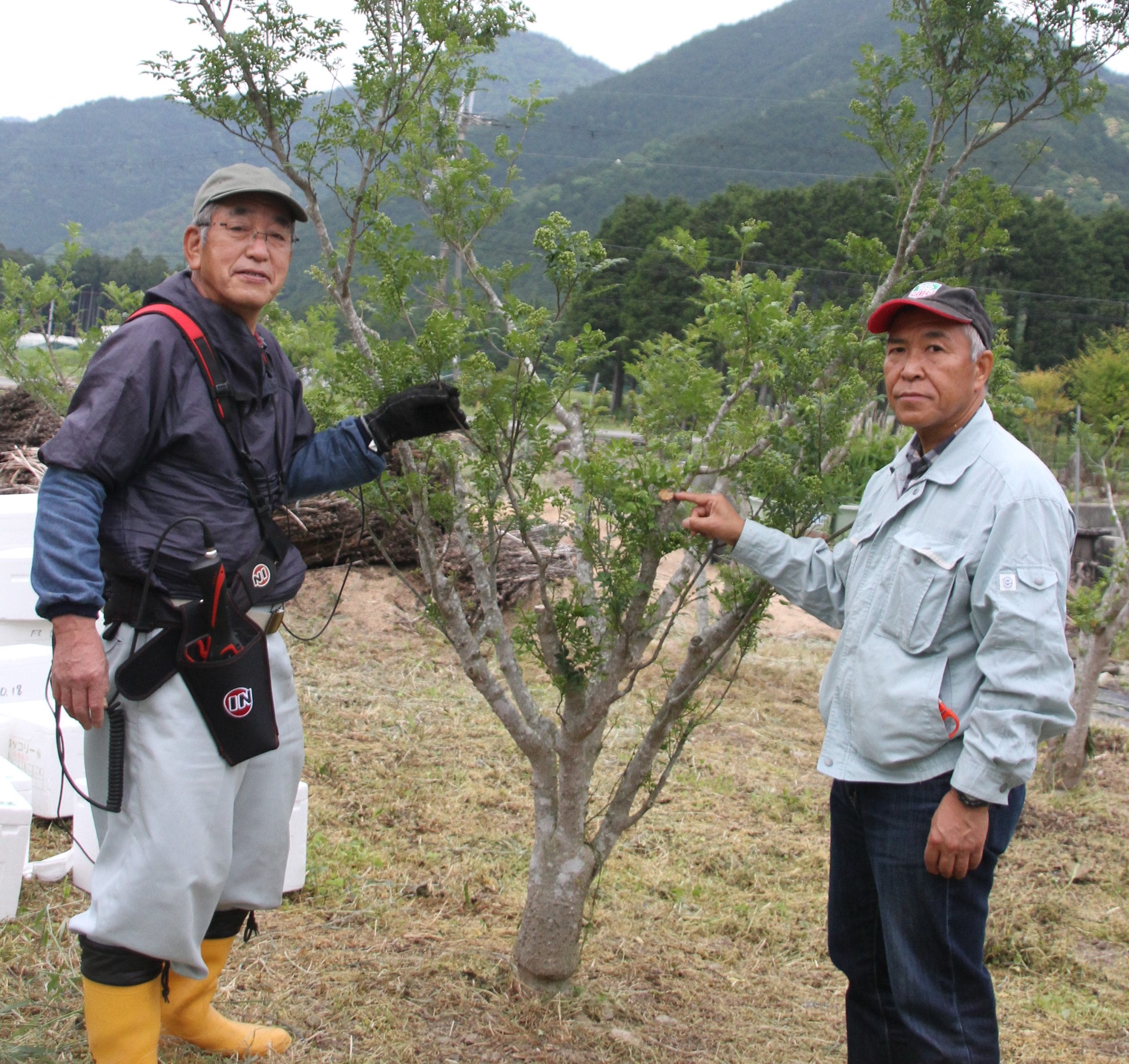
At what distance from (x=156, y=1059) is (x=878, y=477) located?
2099mm

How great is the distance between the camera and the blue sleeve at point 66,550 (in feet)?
6.23

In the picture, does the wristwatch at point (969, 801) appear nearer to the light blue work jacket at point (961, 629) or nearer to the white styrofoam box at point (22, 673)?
the light blue work jacket at point (961, 629)

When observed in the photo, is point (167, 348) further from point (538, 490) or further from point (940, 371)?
point (940, 371)

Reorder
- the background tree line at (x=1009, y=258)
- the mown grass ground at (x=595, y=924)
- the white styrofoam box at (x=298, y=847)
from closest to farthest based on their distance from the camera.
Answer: the mown grass ground at (x=595, y=924) < the white styrofoam box at (x=298, y=847) < the background tree line at (x=1009, y=258)

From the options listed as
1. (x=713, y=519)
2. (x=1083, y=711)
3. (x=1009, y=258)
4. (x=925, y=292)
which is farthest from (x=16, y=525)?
(x=1009, y=258)

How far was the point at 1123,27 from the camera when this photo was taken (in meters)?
3.30

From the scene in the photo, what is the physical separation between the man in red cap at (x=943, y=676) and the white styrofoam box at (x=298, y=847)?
6.18 ft

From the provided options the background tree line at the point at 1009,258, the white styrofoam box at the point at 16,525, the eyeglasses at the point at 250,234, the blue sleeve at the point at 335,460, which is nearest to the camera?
the eyeglasses at the point at 250,234

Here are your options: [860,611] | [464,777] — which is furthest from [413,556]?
[860,611]

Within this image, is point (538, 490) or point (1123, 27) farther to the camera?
point (1123, 27)

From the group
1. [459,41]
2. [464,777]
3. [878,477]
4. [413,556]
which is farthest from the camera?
[413,556]

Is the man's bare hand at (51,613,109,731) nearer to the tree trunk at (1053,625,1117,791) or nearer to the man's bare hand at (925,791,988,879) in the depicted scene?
the man's bare hand at (925,791,988,879)

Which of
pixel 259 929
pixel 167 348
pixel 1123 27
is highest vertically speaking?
pixel 1123 27

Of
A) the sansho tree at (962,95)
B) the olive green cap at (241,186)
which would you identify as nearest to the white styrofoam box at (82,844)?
the olive green cap at (241,186)
